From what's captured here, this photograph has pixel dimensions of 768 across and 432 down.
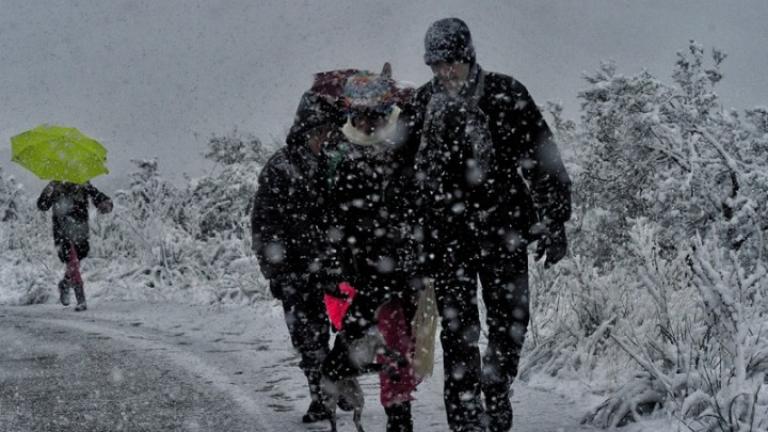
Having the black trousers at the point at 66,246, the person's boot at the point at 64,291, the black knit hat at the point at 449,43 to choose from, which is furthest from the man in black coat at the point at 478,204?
the person's boot at the point at 64,291

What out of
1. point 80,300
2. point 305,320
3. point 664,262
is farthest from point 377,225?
point 80,300

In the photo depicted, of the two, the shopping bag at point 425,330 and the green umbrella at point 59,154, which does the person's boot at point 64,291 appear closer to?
the green umbrella at point 59,154

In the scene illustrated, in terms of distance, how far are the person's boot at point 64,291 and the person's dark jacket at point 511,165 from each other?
28.4 ft

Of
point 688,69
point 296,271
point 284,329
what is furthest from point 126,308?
point 688,69

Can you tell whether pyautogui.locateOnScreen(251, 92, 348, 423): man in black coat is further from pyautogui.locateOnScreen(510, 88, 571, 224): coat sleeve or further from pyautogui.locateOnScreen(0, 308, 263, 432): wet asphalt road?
pyautogui.locateOnScreen(510, 88, 571, 224): coat sleeve

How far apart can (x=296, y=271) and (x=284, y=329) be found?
392cm

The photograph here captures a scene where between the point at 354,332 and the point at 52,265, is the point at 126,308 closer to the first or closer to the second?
the point at 52,265

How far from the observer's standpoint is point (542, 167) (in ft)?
11.4

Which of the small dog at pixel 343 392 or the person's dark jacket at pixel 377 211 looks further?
the small dog at pixel 343 392

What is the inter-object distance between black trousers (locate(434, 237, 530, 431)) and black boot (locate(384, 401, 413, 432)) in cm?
18

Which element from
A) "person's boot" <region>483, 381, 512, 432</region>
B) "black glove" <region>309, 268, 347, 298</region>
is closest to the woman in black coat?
"black glove" <region>309, 268, 347, 298</region>

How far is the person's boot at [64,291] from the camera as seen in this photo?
10.7 meters

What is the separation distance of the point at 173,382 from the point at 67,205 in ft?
18.1

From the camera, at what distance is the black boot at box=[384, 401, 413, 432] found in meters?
Result: 3.31
